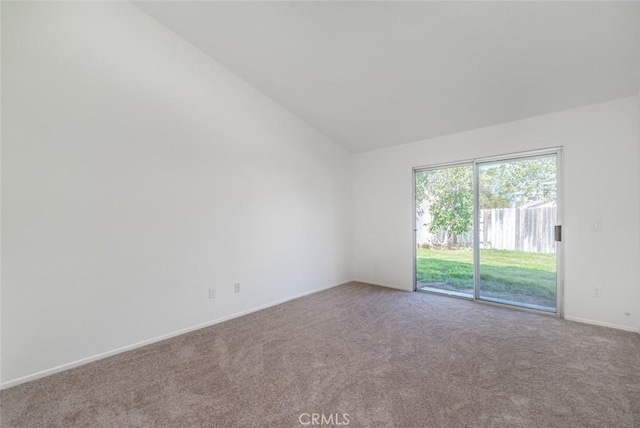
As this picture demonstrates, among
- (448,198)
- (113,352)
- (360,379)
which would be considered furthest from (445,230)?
(113,352)

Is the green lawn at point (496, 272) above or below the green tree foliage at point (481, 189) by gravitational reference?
below

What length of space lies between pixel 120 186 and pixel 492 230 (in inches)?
174

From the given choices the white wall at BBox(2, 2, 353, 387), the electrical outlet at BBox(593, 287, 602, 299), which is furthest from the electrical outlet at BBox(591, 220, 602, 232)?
the white wall at BBox(2, 2, 353, 387)

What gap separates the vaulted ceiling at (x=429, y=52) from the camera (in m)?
2.23

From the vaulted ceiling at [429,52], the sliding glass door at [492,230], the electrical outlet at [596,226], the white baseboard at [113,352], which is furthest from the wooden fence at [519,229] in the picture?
the white baseboard at [113,352]

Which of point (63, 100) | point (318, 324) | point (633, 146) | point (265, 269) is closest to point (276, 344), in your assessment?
point (318, 324)

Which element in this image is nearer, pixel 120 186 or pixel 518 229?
pixel 120 186

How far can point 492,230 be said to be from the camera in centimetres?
379

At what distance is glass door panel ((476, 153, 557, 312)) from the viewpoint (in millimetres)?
3416

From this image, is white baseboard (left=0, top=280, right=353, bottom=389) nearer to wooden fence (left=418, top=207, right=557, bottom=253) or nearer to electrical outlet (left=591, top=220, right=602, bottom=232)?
wooden fence (left=418, top=207, right=557, bottom=253)

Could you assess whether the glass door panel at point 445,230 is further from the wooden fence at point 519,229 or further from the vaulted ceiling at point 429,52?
the vaulted ceiling at point 429,52

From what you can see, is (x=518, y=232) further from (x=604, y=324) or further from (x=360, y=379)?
(x=360, y=379)

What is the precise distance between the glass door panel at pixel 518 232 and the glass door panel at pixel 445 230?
0.18 m

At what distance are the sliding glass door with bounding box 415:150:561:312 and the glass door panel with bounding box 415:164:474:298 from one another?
0.01 metres
